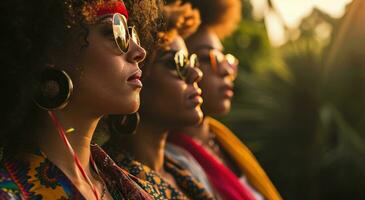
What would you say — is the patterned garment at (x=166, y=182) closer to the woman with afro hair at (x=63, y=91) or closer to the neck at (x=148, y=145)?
the neck at (x=148, y=145)

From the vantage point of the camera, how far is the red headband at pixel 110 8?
2875mm

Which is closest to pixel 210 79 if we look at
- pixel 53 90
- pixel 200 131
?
pixel 200 131

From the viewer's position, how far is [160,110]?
4.12 m

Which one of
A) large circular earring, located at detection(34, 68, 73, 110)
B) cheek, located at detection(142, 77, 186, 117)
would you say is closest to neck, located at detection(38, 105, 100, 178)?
large circular earring, located at detection(34, 68, 73, 110)

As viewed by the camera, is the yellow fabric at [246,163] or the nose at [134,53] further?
the yellow fabric at [246,163]

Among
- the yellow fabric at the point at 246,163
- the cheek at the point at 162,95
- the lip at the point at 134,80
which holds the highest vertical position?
the lip at the point at 134,80

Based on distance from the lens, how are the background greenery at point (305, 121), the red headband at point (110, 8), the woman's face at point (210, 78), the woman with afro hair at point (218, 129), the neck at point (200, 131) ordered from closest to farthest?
the red headband at point (110, 8), the woman with afro hair at point (218, 129), the woman's face at point (210, 78), the neck at point (200, 131), the background greenery at point (305, 121)

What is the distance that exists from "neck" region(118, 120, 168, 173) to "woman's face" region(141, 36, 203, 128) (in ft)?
0.17

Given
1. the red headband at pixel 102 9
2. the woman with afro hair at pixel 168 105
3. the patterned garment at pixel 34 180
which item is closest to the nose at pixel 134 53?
the red headband at pixel 102 9

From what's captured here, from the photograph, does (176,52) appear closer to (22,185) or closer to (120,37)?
(120,37)

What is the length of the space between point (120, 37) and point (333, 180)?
651 cm

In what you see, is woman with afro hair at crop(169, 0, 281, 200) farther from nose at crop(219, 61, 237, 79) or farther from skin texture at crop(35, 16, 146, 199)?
skin texture at crop(35, 16, 146, 199)

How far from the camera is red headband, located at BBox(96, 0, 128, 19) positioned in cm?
288

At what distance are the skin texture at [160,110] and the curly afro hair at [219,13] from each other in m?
1.05
